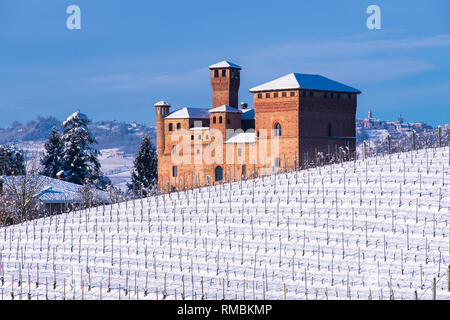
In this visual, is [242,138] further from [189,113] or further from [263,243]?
[263,243]

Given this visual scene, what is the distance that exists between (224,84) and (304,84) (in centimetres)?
1105

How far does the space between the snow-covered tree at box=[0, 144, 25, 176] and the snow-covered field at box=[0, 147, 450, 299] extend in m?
32.7

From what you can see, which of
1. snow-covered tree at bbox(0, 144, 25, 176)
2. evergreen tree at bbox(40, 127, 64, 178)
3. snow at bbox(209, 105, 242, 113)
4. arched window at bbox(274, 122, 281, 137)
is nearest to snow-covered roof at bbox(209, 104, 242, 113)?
snow at bbox(209, 105, 242, 113)

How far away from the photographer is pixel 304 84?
207 feet

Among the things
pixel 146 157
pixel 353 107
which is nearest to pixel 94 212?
pixel 353 107

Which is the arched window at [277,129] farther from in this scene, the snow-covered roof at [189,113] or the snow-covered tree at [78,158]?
the snow-covered tree at [78,158]

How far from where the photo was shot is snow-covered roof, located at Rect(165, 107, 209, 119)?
72625 millimetres

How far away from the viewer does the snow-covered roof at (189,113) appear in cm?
7262

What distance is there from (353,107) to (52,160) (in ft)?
93.4

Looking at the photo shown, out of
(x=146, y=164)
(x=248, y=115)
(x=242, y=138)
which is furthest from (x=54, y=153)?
(x=242, y=138)

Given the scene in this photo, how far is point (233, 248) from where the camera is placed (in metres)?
25.7

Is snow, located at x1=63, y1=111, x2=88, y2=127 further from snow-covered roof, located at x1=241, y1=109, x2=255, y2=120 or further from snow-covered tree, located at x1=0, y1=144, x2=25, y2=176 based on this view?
snow-covered roof, located at x1=241, y1=109, x2=255, y2=120

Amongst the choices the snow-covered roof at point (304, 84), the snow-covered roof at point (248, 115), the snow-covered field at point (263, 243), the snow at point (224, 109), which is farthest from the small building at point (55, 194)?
the snow-covered field at point (263, 243)
